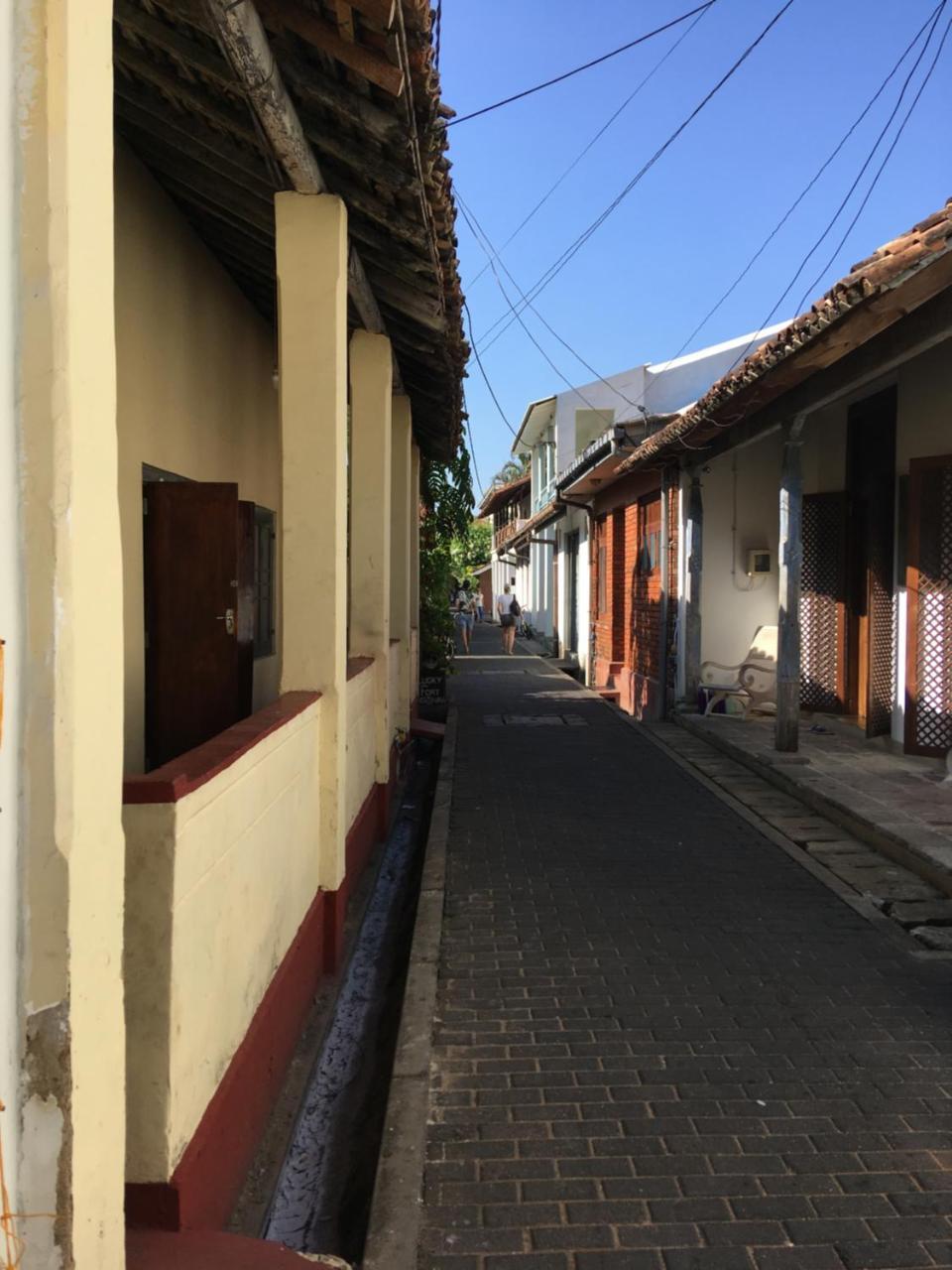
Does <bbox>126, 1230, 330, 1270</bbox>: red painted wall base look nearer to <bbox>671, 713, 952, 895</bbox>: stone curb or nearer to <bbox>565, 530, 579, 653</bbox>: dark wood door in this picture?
<bbox>671, 713, 952, 895</bbox>: stone curb

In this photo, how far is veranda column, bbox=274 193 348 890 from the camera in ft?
15.0

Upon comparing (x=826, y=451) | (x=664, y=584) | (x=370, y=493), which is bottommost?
(x=664, y=584)

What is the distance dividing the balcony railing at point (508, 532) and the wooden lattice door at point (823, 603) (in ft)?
69.2

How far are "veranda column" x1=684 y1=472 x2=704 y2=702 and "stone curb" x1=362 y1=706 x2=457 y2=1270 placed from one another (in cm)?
707

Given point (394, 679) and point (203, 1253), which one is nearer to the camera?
point (203, 1253)

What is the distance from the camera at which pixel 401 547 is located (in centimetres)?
939

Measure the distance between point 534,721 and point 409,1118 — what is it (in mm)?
9346

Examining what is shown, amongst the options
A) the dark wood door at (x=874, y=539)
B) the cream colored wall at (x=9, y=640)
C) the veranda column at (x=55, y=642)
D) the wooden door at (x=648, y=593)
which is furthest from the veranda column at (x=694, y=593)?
the cream colored wall at (x=9, y=640)

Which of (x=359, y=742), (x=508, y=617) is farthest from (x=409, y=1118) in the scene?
(x=508, y=617)

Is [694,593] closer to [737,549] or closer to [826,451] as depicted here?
[737,549]

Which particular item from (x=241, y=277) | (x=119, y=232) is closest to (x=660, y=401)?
(x=241, y=277)

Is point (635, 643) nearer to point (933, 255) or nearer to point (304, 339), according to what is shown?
point (933, 255)

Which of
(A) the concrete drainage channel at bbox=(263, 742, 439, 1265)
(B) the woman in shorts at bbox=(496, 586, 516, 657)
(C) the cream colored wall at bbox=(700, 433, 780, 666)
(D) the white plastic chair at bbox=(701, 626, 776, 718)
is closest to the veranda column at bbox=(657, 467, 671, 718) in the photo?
(C) the cream colored wall at bbox=(700, 433, 780, 666)

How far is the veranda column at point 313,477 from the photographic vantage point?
4.58m
